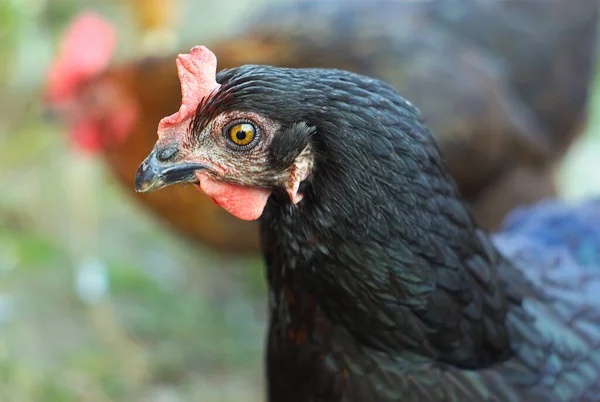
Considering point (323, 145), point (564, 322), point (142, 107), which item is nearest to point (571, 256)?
point (564, 322)

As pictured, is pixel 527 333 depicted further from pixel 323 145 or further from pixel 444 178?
pixel 323 145

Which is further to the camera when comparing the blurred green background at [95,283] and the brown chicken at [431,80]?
the blurred green background at [95,283]

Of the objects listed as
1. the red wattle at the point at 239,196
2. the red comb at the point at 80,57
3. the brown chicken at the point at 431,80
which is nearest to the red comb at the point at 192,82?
the red wattle at the point at 239,196

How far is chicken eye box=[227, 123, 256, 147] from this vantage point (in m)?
1.08

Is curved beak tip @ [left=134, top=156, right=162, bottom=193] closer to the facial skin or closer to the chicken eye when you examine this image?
the facial skin

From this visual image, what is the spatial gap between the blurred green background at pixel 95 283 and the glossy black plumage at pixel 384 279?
5.26 feet

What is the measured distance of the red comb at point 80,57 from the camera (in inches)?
112

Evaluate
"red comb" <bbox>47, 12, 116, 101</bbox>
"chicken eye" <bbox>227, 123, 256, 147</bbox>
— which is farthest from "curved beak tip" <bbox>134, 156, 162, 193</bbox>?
"red comb" <bbox>47, 12, 116, 101</bbox>

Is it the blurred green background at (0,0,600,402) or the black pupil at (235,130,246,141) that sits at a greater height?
the blurred green background at (0,0,600,402)

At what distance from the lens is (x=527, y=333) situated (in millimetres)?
1346

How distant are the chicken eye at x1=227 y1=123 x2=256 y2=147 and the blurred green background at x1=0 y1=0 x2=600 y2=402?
1562mm

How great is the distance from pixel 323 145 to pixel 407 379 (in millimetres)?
507

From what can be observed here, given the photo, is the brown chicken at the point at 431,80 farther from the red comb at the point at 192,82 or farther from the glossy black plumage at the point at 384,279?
the red comb at the point at 192,82

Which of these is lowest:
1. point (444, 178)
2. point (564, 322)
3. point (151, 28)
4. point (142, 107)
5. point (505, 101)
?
point (564, 322)
